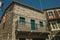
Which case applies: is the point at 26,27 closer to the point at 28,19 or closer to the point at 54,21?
the point at 28,19

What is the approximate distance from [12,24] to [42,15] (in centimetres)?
683

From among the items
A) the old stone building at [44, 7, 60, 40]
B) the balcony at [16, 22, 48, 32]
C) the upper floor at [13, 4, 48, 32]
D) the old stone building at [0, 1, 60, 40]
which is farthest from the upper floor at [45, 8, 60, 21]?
the balcony at [16, 22, 48, 32]

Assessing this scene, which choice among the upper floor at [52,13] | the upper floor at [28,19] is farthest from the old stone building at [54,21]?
the upper floor at [28,19]

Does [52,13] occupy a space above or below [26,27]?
above

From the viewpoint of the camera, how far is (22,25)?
1845cm

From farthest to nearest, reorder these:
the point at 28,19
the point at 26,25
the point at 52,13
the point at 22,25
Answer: the point at 52,13 < the point at 28,19 < the point at 26,25 < the point at 22,25

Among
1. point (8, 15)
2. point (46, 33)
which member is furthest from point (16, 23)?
point (46, 33)

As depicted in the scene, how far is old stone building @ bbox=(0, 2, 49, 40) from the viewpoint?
704 inches

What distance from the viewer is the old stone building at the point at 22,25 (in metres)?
17.9

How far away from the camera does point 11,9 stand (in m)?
19.8

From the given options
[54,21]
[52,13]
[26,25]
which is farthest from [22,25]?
[52,13]

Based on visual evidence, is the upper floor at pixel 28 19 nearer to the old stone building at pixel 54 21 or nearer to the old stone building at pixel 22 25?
the old stone building at pixel 22 25

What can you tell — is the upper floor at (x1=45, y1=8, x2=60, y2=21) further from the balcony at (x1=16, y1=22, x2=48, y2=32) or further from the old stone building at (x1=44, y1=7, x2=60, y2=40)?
the balcony at (x1=16, y1=22, x2=48, y2=32)

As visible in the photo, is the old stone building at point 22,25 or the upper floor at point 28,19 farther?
the upper floor at point 28,19
